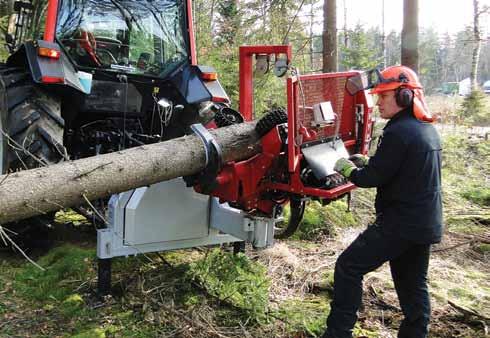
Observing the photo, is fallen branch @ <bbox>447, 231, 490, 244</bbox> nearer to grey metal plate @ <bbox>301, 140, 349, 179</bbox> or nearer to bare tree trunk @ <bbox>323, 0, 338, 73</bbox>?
grey metal plate @ <bbox>301, 140, 349, 179</bbox>

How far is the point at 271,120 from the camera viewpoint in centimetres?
372

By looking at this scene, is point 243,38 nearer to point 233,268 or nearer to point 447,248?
point 447,248

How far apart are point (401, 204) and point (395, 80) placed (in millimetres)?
750

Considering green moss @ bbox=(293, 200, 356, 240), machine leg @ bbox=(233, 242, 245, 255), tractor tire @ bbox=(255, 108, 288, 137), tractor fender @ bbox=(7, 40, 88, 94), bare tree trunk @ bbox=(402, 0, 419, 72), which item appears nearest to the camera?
tractor tire @ bbox=(255, 108, 288, 137)

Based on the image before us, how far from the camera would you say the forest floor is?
3.54 meters

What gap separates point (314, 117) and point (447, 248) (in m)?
2.41

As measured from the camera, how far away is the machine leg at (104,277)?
12.7 feet

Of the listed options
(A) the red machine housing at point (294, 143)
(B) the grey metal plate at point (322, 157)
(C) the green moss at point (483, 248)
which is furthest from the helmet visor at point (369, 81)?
(C) the green moss at point (483, 248)

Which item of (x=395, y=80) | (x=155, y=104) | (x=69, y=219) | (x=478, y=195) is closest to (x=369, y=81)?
(x=395, y=80)

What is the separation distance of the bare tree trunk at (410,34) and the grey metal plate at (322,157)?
18.9 ft

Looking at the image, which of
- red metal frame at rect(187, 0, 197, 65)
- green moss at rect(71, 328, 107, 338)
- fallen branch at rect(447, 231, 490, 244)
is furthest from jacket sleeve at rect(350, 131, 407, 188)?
red metal frame at rect(187, 0, 197, 65)

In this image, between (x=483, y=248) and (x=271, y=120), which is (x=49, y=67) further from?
(x=483, y=248)

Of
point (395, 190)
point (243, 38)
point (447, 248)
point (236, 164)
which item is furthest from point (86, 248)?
point (243, 38)

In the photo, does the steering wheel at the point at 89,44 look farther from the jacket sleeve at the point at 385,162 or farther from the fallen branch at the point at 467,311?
the fallen branch at the point at 467,311
